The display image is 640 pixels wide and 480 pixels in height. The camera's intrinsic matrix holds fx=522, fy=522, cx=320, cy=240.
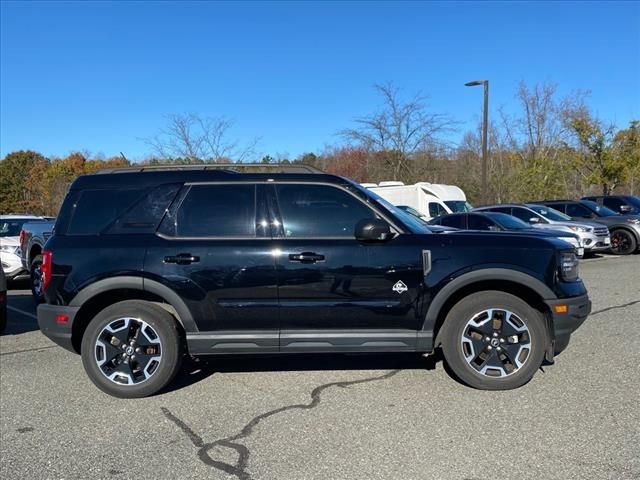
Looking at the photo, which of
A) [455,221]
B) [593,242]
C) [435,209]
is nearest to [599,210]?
[593,242]

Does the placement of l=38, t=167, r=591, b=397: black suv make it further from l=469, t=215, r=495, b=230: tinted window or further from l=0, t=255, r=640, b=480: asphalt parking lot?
l=469, t=215, r=495, b=230: tinted window

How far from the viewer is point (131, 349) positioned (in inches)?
174

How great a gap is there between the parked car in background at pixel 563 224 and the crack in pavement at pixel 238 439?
1071cm

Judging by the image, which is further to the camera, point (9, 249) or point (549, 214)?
point (549, 214)

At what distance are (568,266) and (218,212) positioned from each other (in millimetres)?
3029

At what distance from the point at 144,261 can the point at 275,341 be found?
1276mm

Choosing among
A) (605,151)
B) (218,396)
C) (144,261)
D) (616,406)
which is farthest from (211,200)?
(605,151)

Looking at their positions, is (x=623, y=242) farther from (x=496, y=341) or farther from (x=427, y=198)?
(x=496, y=341)

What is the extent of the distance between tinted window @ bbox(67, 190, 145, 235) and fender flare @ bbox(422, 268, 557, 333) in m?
2.68

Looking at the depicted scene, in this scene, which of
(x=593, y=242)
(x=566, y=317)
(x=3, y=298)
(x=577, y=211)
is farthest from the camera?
(x=577, y=211)

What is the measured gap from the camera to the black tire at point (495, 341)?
4.32 meters

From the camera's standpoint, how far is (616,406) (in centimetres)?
399

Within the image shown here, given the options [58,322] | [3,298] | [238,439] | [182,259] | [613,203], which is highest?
[613,203]

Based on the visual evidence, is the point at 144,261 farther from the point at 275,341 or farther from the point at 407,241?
the point at 407,241
